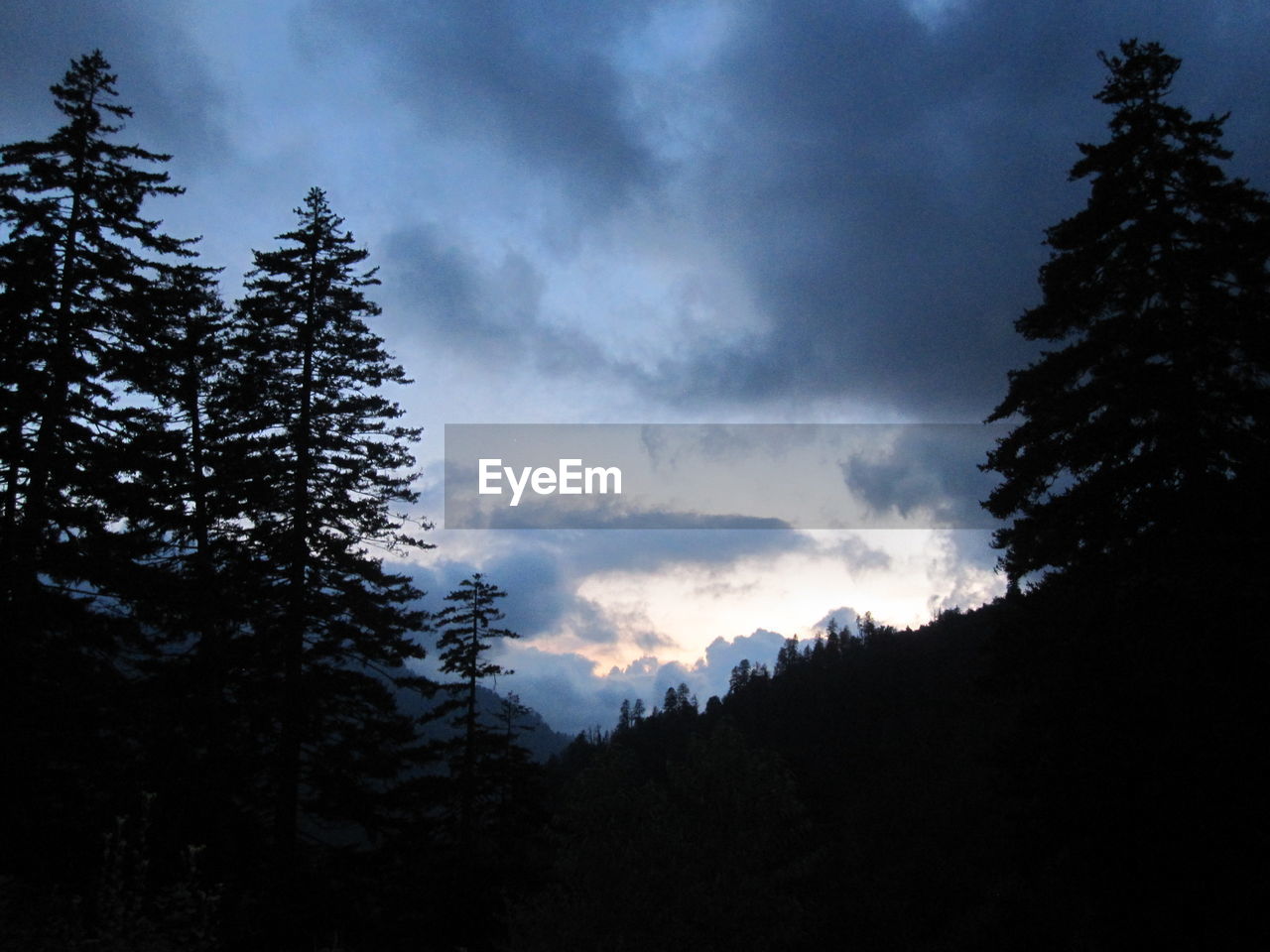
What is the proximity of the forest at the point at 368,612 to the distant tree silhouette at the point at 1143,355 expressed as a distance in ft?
0.18

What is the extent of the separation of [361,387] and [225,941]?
12303mm

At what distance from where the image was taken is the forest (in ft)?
35.1

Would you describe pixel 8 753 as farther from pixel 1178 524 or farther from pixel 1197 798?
pixel 1178 524

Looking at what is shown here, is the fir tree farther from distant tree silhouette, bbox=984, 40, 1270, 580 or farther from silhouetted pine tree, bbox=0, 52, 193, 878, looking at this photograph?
distant tree silhouette, bbox=984, 40, 1270, 580

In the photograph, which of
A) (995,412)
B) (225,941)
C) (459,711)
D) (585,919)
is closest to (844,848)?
(459,711)

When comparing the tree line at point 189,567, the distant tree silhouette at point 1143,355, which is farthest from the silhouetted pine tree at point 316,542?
the distant tree silhouette at point 1143,355

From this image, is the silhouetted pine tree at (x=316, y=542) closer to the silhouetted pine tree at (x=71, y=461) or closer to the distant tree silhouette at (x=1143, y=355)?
the silhouetted pine tree at (x=71, y=461)

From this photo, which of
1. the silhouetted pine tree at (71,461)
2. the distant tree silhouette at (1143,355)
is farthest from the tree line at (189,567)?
the distant tree silhouette at (1143,355)

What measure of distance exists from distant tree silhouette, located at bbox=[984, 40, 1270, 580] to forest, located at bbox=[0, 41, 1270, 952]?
6cm

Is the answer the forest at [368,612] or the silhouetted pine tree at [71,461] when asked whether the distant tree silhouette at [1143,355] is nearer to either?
the forest at [368,612]

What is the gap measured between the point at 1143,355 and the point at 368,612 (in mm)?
16711

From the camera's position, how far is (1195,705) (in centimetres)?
Result: 1081

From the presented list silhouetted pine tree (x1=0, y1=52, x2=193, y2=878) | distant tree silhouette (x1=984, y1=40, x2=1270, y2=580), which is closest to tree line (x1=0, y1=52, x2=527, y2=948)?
silhouetted pine tree (x1=0, y1=52, x2=193, y2=878)

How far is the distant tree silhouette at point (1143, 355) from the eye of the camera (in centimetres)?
1209
